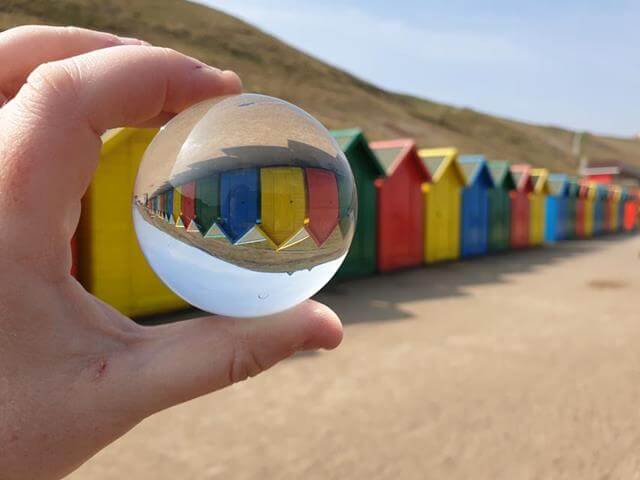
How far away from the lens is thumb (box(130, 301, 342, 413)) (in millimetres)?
1375

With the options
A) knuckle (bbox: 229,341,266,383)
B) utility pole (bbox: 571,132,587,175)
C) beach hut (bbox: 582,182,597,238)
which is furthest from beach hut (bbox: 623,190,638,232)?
utility pole (bbox: 571,132,587,175)

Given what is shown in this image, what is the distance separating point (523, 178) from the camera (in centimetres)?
1905

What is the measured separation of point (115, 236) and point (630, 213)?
3306 centimetres

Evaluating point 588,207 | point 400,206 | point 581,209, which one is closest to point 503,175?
point 400,206

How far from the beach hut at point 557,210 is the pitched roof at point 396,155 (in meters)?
10.9

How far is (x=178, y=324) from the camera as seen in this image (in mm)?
1481

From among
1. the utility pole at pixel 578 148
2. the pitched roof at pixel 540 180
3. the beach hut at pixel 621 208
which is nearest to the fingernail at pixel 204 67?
the pitched roof at pixel 540 180

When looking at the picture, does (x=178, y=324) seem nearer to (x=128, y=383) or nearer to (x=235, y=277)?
(x=128, y=383)

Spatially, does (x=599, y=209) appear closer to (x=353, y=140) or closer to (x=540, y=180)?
(x=540, y=180)

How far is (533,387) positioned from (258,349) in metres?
4.36

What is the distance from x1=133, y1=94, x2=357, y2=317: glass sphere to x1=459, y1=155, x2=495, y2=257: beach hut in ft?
47.8

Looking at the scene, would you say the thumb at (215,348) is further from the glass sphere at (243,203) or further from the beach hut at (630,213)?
the beach hut at (630,213)

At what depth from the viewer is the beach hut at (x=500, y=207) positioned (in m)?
17.0

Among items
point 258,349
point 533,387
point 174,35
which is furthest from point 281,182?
point 174,35
